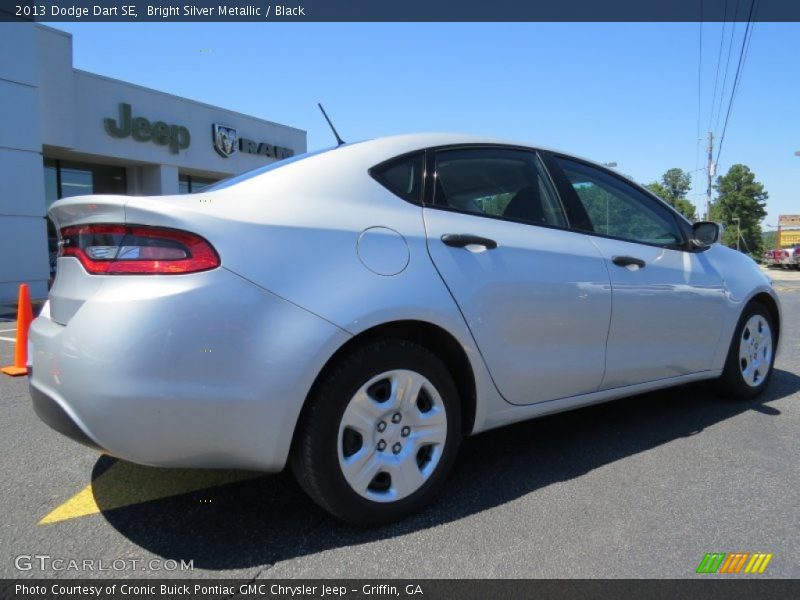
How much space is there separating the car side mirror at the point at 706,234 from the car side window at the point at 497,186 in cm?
129

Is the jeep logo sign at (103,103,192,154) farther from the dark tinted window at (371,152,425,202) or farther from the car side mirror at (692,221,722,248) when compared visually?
the car side mirror at (692,221,722,248)

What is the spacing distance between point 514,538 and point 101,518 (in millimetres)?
1655

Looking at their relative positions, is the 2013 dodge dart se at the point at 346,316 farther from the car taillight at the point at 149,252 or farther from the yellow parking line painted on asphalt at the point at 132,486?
the yellow parking line painted on asphalt at the point at 132,486

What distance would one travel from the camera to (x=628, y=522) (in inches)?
96.3

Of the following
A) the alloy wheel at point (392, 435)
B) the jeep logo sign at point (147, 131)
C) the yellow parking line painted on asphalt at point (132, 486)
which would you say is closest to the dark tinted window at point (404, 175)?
the alloy wheel at point (392, 435)

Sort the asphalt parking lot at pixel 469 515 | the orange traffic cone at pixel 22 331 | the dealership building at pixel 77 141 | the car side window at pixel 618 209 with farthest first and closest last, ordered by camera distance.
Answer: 1. the dealership building at pixel 77 141
2. the orange traffic cone at pixel 22 331
3. the car side window at pixel 618 209
4. the asphalt parking lot at pixel 469 515

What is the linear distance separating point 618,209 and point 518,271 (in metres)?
1.16

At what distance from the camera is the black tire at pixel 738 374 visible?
13.4ft

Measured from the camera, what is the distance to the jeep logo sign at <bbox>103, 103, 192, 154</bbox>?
52.4ft

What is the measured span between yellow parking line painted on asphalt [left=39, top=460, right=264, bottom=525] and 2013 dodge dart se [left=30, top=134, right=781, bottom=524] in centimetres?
54
